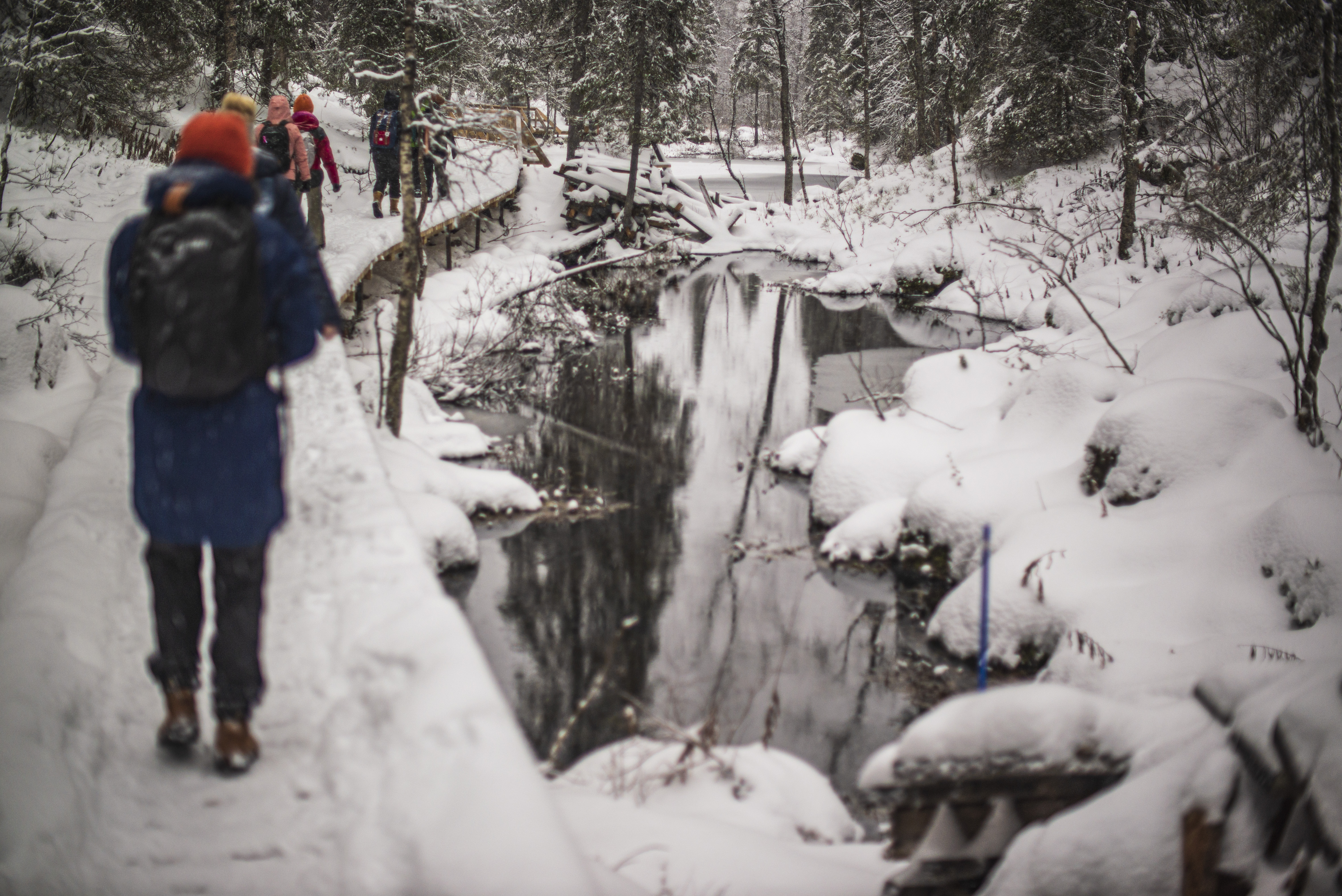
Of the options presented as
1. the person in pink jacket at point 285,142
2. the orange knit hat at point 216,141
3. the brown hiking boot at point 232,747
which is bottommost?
the brown hiking boot at point 232,747

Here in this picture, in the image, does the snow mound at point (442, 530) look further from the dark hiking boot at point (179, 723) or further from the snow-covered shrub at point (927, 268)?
the snow-covered shrub at point (927, 268)

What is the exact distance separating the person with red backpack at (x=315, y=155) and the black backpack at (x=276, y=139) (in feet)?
2.76

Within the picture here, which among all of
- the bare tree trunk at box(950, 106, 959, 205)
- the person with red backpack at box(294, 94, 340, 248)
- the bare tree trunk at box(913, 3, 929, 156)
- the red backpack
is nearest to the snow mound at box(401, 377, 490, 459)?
the person with red backpack at box(294, 94, 340, 248)

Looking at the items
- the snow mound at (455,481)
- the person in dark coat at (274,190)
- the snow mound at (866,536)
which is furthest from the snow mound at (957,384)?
the person in dark coat at (274,190)

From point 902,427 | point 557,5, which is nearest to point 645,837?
point 902,427

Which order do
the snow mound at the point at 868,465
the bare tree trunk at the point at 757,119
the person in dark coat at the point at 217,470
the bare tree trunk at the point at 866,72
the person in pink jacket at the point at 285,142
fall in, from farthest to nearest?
the bare tree trunk at the point at 757,119 → the bare tree trunk at the point at 866,72 → the person in pink jacket at the point at 285,142 → the snow mound at the point at 868,465 → the person in dark coat at the point at 217,470

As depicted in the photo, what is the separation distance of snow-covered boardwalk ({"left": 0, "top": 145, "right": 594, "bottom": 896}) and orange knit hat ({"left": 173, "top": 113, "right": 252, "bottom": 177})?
64.4 inches

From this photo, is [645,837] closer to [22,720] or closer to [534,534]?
[22,720]

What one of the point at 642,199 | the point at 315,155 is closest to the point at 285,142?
the point at 315,155

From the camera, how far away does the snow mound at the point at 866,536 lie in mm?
7758

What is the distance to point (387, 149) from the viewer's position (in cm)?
1241

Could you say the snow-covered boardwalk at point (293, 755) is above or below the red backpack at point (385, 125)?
below

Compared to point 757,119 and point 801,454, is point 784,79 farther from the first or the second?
point 757,119

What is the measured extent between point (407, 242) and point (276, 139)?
2.61m
